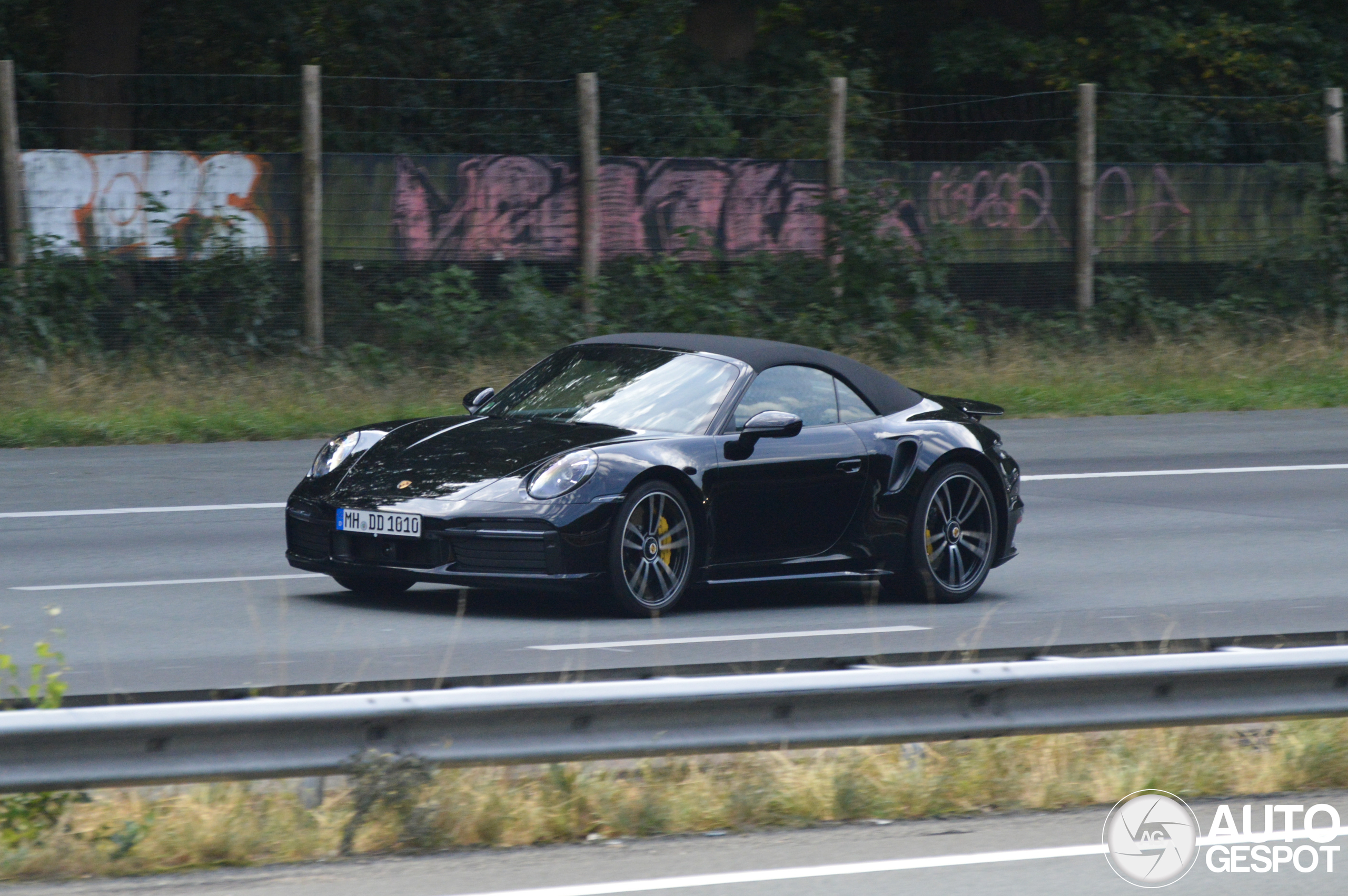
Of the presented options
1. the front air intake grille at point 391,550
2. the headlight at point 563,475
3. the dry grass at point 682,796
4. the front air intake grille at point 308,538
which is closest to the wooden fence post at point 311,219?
the front air intake grille at point 308,538

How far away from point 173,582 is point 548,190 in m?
11.6

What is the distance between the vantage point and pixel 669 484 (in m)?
8.95

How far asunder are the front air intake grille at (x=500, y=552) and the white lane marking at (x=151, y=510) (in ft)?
14.4

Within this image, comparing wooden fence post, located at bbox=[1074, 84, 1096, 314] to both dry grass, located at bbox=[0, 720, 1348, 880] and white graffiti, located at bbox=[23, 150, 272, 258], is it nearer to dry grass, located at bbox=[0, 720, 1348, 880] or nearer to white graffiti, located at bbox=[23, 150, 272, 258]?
white graffiti, located at bbox=[23, 150, 272, 258]

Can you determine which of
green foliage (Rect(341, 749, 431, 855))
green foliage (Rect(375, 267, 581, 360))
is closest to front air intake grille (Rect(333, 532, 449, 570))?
green foliage (Rect(341, 749, 431, 855))

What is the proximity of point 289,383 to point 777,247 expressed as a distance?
616 centimetres

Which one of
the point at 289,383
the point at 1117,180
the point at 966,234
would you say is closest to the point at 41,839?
the point at 289,383

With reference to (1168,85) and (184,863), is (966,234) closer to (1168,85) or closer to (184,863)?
(1168,85)

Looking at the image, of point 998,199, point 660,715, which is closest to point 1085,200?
point 998,199

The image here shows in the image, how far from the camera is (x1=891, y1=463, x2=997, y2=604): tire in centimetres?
981

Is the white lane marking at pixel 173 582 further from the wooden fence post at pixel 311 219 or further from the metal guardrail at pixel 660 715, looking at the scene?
the wooden fence post at pixel 311 219

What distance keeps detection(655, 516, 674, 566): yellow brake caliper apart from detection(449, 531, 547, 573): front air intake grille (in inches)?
24.5

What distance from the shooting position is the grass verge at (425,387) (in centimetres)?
1655

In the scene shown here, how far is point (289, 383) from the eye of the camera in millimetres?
18453
